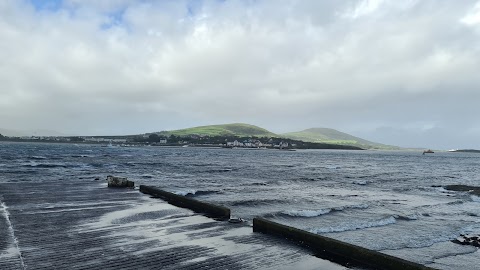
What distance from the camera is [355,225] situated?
19422 millimetres

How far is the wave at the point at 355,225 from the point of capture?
18.1 m

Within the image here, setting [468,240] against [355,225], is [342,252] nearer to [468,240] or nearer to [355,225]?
[355,225]

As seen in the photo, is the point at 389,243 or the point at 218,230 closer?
the point at 218,230

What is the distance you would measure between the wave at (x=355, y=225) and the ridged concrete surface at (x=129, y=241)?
6665 millimetres

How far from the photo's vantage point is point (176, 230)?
1230 cm

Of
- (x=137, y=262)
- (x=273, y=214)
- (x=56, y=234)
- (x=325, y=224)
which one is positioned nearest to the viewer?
(x=137, y=262)

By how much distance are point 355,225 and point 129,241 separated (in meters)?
13.4

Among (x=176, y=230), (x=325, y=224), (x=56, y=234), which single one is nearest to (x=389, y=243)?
(x=325, y=224)

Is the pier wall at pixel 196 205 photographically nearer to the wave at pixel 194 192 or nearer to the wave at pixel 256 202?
the wave at pixel 256 202

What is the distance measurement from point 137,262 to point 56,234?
4.13m

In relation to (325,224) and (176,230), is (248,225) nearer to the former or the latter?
(176,230)

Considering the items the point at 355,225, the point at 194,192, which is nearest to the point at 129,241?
Result: the point at 355,225

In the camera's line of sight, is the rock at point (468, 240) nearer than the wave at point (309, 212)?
Yes

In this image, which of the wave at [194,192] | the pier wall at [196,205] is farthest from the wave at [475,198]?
the pier wall at [196,205]
